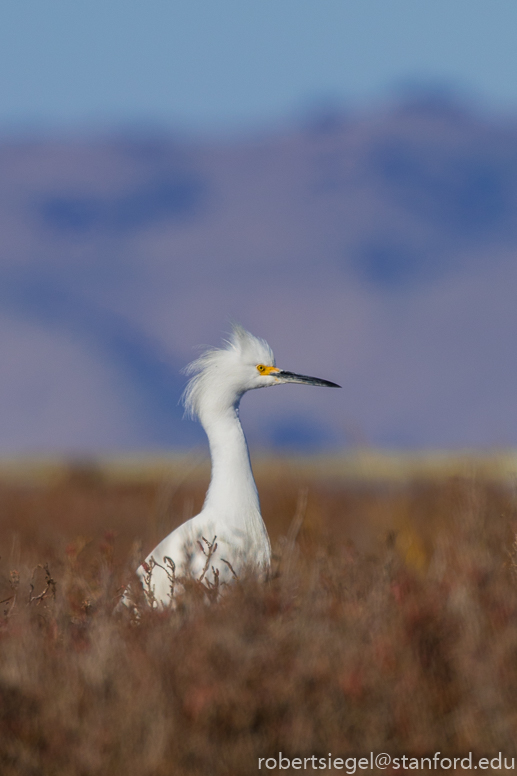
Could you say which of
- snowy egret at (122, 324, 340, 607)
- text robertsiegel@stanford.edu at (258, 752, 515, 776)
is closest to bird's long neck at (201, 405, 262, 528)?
snowy egret at (122, 324, 340, 607)

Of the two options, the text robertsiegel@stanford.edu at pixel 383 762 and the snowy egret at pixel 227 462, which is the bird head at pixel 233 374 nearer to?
the snowy egret at pixel 227 462

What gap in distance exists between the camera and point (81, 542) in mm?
5691

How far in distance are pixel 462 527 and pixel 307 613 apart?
155 centimetres

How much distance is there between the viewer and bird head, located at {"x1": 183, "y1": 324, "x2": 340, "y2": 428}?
625 cm

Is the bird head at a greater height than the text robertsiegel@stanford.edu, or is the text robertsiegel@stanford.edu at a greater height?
the bird head

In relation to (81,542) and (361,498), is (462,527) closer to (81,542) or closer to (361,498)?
(81,542)

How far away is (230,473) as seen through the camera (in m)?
5.96

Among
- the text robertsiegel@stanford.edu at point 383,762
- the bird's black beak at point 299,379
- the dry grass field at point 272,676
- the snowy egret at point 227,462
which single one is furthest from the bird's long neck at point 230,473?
the text robertsiegel@stanford.edu at point 383,762

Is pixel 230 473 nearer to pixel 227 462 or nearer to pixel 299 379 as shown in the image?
pixel 227 462

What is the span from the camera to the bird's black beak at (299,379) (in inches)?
255

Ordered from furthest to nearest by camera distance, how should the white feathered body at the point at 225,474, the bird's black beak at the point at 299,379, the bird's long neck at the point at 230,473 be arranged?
the bird's black beak at the point at 299,379, the bird's long neck at the point at 230,473, the white feathered body at the point at 225,474

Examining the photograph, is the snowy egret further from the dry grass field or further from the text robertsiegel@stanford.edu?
the text robertsiegel@stanford.edu

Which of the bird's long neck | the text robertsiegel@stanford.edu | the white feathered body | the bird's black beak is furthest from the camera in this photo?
the bird's black beak

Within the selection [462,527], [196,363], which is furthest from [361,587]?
[196,363]
